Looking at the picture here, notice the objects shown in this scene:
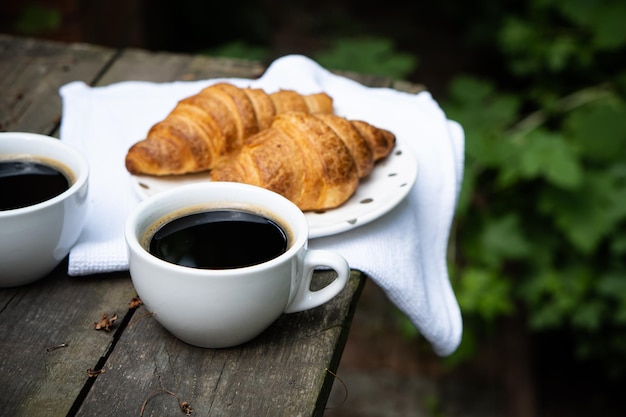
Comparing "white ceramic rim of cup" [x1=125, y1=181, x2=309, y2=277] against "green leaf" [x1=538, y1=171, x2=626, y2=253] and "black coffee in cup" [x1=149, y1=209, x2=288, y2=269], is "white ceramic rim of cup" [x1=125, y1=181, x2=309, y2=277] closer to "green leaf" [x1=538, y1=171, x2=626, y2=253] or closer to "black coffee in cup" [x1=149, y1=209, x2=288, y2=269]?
"black coffee in cup" [x1=149, y1=209, x2=288, y2=269]

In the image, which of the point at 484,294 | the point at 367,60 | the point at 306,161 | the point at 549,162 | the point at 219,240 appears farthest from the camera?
the point at 484,294

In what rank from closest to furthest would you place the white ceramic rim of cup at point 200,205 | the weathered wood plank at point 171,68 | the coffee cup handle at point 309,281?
the white ceramic rim of cup at point 200,205 < the coffee cup handle at point 309,281 < the weathered wood plank at point 171,68

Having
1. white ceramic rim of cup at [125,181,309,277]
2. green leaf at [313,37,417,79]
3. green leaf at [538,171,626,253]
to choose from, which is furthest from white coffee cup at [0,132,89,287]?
green leaf at [538,171,626,253]

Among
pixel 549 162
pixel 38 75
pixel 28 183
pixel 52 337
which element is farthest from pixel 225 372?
pixel 549 162

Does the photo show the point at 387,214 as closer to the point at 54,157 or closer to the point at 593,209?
the point at 54,157

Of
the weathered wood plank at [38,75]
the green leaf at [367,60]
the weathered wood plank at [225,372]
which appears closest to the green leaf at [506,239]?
the green leaf at [367,60]

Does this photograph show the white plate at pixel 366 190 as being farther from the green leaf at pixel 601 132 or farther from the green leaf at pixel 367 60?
the green leaf at pixel 601 132
